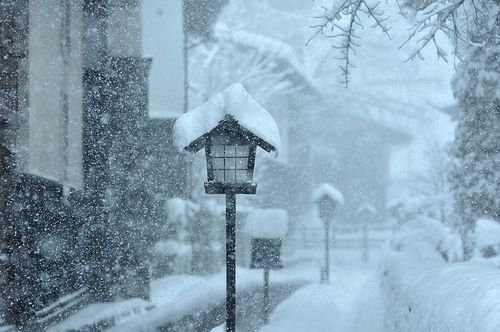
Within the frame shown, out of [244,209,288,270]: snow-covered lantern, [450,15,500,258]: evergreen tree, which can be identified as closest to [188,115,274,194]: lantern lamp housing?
[244,209,288,270]: snow-covered lantern

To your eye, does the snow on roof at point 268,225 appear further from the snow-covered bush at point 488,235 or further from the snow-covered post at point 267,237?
the snow-covered bush at point 488,235

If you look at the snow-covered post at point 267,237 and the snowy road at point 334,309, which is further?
the snow-covered post at point 267,237

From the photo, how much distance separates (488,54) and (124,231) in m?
8.82

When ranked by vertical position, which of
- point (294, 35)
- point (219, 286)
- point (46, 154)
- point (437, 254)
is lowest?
point (219, 286)

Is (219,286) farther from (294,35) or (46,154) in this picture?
(294,35)

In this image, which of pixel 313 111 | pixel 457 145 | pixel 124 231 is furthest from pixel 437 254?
pixel 313 111

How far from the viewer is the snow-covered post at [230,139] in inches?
235

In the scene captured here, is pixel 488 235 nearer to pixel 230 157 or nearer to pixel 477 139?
pixel 230 157

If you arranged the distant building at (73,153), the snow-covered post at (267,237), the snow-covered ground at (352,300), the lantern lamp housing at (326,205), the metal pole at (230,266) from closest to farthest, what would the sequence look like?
the snow-covered ground at (352,300)
the metal pole at (230,266)
the distant building at (73,153)
the snow-covered post at (267,237)
the lantern lamp housing at (326,205)

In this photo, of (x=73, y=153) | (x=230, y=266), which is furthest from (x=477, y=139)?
(x=73, y=153)

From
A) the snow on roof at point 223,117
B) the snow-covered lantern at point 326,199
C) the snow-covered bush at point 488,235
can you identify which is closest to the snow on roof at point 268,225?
the snow-covered bush at point 488,235

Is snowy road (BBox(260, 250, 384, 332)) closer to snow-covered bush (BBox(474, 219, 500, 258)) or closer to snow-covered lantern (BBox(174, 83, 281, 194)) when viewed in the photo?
snow-covered bush (BBox(474, 219, 500, 258))

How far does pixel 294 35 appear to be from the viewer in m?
24.8

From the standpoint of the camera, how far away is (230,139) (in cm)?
614
